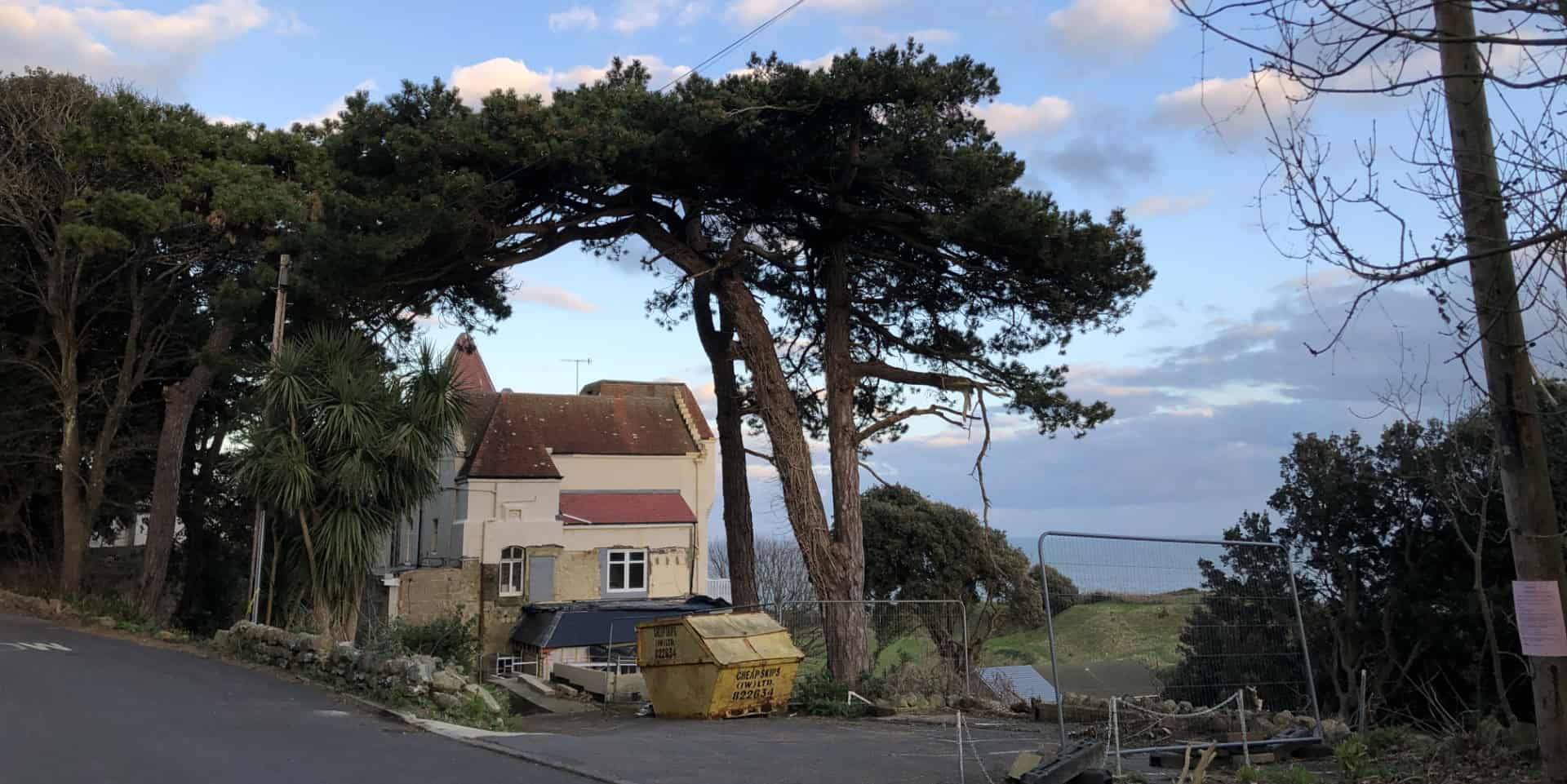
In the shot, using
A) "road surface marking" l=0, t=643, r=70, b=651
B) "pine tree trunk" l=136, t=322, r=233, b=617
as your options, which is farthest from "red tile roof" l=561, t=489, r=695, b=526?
"road surface marking" l=0, t=643, r=70, b=651

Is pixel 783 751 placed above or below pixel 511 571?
below

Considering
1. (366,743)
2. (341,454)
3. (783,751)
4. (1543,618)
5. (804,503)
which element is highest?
(341,454)

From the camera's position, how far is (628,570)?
37031mm

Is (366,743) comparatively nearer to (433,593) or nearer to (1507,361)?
(1507,361)

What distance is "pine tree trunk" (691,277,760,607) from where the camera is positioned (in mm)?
19297

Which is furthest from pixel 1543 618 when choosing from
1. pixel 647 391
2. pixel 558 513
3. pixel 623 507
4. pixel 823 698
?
pixel 647 391

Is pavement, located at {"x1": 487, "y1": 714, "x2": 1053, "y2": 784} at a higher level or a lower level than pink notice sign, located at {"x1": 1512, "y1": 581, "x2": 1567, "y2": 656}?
lower

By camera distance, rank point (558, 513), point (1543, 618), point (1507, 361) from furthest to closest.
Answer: point (558, 513), point (1507, 361), point (1543, 618)

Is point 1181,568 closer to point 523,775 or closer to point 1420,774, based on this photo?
point 1420,774

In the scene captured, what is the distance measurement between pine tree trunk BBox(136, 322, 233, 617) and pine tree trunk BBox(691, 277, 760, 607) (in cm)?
1149

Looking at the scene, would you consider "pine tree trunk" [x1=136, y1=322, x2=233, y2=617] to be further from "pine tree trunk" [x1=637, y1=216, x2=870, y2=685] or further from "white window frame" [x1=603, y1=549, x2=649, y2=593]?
"white window frame" [x1=603, y1=549, x2=649, y2=593]

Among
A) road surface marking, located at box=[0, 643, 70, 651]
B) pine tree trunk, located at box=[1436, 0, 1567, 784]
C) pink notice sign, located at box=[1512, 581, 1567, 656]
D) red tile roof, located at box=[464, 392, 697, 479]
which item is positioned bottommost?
road surface marking, located at box=[0, 643, 70, 651]

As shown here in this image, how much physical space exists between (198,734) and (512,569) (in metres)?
25.2

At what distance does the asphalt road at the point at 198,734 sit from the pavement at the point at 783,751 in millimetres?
770
